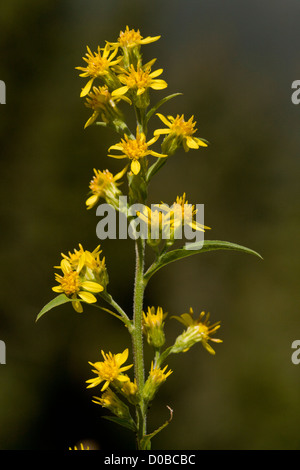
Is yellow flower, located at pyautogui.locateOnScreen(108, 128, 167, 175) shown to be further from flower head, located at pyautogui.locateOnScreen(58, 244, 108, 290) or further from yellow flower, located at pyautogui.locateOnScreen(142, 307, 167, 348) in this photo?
yellow flower, located at pyautogui.locateOnScreen(142, 307, 167, 348)

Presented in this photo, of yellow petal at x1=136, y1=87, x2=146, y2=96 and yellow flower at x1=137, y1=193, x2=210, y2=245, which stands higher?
yellow petal at x1=136, y1=87, x2=146, y2=96

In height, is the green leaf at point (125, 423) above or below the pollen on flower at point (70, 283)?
below

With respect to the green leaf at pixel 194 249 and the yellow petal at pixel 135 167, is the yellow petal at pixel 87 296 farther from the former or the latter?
the yellow petal at pixel 135 167

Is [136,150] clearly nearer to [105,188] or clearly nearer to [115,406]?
[105,188]

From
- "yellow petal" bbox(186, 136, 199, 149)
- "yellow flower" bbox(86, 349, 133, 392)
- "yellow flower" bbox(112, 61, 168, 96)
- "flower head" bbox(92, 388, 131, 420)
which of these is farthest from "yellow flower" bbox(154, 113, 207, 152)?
"flower head" bbox(92, 388, 131, 420)

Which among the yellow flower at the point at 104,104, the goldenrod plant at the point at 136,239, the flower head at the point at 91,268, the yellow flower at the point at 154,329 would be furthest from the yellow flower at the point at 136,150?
the yellow flower at the point at 154,329

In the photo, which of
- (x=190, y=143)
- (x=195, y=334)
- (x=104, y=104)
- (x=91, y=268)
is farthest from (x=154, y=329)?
(x=104, y=104)
